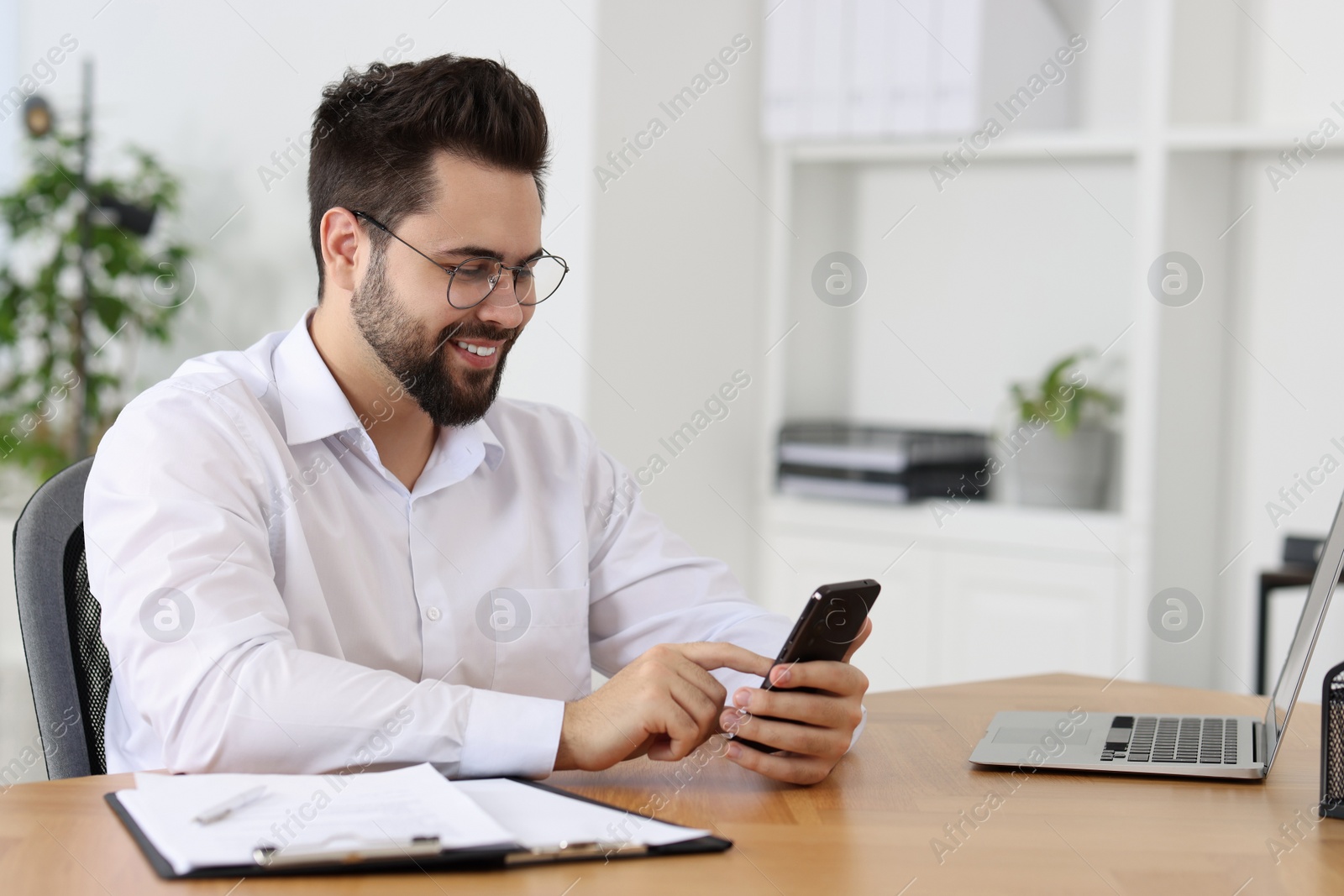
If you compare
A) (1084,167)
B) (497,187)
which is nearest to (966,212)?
(1084,167)

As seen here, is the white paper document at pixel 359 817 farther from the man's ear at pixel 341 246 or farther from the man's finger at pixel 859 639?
the man's ear at pixel 341 246

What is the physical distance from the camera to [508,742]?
1146 mm

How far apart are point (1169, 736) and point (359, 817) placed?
0.82 metres

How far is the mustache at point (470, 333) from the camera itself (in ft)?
5.01

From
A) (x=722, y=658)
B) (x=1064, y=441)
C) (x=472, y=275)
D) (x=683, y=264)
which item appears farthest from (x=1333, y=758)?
(x=683, y=264)

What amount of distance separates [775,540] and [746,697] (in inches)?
84.4

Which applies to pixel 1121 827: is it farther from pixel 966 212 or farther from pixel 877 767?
pixel 966 212

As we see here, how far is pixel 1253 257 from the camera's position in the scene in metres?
2.99

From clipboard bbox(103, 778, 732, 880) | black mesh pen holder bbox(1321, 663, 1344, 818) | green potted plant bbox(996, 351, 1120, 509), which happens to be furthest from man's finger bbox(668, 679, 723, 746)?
green potted plant bbox(996, 351, 1120, 509)

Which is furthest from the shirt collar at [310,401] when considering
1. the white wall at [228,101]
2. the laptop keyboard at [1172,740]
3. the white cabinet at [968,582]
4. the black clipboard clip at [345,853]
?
the white cabinet at [968,582]

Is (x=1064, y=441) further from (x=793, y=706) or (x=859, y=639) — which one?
(x=793, y=706)

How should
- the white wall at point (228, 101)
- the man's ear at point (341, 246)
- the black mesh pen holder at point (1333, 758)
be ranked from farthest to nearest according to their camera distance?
the white wall at point (228, 101) < the man's ear at point (341, 246) < the black mesh pen holder at point (1333, 758)

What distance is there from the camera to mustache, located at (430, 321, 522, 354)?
1526mm

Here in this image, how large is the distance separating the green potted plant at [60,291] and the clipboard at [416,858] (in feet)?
8.84
